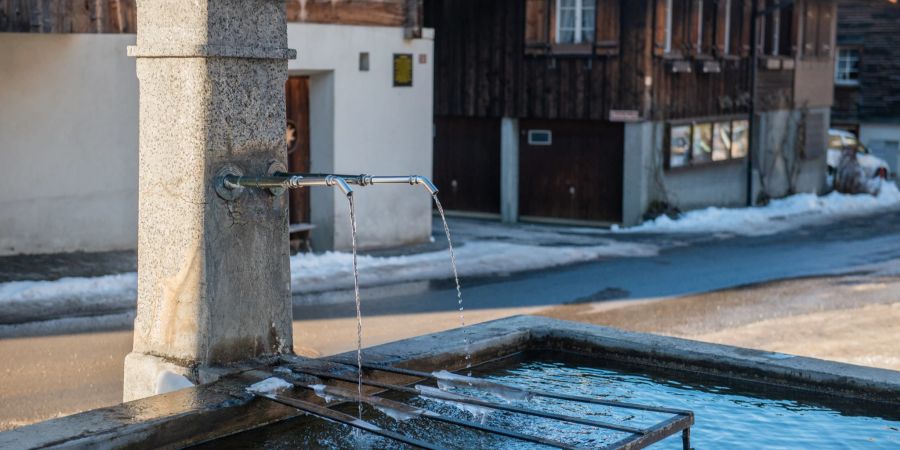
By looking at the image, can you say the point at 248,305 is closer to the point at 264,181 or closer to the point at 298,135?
the point at 264,181

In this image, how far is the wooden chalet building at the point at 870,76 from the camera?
3550cm

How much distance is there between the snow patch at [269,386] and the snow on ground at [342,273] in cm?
665

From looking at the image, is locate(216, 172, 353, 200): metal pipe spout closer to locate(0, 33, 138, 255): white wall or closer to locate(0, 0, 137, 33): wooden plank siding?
locate(0, 0, 137, 33): wooden plank siding

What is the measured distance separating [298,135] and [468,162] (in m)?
7.85

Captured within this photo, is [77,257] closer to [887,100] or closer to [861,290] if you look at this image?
[861,290]

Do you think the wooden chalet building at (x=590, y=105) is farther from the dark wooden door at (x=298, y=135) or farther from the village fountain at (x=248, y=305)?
the village fountain at (x=248, y=305)

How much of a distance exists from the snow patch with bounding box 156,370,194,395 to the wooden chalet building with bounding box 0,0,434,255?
8.72m

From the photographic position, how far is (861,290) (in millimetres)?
15547

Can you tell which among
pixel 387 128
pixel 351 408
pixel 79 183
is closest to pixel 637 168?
pixel 387 128

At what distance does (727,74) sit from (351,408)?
68.1ft

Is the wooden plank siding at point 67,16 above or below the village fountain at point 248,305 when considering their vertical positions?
above

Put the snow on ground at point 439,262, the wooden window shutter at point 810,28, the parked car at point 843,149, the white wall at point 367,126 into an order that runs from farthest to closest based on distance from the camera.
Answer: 1. the parked car at point 843,149
2. the wooden window shutter at point 810,28
3. the white wall at point 367,126
4. the snow on ground at point 439,262

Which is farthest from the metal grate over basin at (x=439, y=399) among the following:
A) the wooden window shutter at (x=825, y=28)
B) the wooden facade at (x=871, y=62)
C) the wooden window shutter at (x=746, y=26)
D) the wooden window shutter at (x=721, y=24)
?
the wooden facade at (x=871, y=62)

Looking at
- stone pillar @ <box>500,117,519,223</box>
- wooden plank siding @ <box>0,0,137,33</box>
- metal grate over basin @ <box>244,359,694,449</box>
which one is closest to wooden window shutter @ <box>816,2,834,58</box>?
stone pillar @ <box>500,117,519,223</box>
